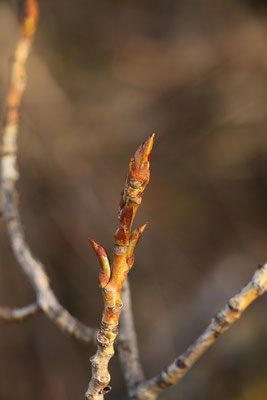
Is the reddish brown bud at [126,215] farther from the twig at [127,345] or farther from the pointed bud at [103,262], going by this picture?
the twig at [127,345]

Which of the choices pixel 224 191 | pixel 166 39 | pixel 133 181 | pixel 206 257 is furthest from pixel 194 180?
pixel 133 181

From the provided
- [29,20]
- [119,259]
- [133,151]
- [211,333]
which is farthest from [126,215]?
[133,151]

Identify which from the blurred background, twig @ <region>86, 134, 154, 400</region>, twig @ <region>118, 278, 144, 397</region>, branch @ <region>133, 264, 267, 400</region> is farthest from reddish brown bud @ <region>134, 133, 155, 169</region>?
the blurred background

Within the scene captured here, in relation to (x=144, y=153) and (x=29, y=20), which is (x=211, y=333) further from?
(x=29, y=20)

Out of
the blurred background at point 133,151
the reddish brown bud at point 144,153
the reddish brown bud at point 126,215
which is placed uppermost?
the reddish brown bud at point 144,153

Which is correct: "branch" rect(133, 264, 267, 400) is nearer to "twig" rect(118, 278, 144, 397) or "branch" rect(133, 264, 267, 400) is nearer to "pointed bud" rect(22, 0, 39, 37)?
"twig" rect(118, 278, 144, 397)

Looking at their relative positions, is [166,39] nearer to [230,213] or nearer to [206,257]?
[230,213]

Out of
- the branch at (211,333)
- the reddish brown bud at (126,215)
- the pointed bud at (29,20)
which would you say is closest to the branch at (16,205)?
the pointed bud at (29,20)
